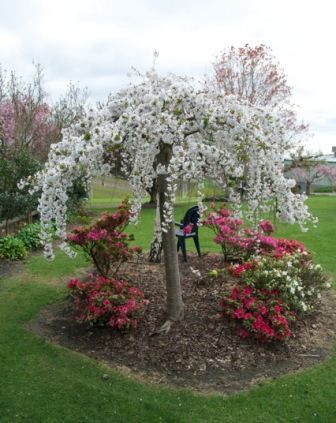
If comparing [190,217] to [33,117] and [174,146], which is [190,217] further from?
[33,117]

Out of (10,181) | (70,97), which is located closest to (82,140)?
(10,181)

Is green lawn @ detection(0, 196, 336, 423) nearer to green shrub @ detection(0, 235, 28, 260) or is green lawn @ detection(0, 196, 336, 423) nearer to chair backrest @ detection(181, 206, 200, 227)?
chair backrest @ detection(181, 206, 200, 227)

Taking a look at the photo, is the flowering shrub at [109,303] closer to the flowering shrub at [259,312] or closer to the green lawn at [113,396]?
the green lawn at [113,396]

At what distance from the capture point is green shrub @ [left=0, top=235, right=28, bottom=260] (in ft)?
25.3

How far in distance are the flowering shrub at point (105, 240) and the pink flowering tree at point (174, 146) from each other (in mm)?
845

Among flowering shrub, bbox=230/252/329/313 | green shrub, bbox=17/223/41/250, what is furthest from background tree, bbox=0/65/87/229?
flowering shrub, bbox=230/252/329/313

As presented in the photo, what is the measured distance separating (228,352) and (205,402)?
0.79 m

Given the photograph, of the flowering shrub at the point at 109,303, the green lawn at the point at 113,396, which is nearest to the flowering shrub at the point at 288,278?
the green lawn at the point at 113,396

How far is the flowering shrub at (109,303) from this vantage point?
14.1ft

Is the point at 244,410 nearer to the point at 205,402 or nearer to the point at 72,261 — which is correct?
the point at 205,402

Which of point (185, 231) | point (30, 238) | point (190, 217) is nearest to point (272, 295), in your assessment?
point (185, 231)

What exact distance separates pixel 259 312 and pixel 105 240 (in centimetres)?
203

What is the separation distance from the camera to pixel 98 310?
169 inches

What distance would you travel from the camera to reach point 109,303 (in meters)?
4.34
